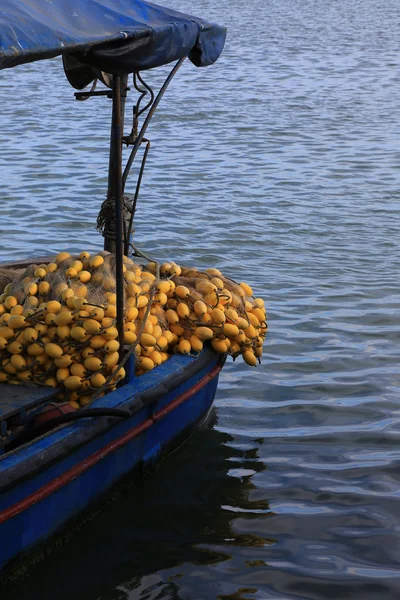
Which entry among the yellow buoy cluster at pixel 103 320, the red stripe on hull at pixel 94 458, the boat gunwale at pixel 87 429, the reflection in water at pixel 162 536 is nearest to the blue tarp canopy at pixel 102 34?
the yellow buoy cluster at pixel 103 320

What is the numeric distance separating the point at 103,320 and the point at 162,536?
1275mm

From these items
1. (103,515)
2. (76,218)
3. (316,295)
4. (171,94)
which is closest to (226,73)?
(171,94)

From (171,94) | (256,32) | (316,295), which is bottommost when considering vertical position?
(316,295)

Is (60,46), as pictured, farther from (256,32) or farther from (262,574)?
(256,32)

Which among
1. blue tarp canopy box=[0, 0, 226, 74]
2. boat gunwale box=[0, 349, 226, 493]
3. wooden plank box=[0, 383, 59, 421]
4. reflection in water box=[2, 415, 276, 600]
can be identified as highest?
blue tarp canopy box=[0, 0, 226, 74]

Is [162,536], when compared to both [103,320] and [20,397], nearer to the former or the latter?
[20,397]

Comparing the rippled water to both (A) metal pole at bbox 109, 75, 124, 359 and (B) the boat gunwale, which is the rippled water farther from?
(A) metal pole at bbox 109, 75, 124, 359

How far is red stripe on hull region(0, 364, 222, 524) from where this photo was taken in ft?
16.0

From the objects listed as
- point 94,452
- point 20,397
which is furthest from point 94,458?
point 20,397

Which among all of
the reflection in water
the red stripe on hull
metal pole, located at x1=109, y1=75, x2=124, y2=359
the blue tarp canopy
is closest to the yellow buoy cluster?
metal pole, located at x1=109, y1=75, x2=124, y2=359

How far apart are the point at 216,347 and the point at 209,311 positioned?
28 cm

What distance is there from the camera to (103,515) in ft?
19.0

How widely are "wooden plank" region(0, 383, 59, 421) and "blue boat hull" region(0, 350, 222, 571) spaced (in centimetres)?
28

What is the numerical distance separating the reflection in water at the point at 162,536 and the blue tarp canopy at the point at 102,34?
2535 mm
